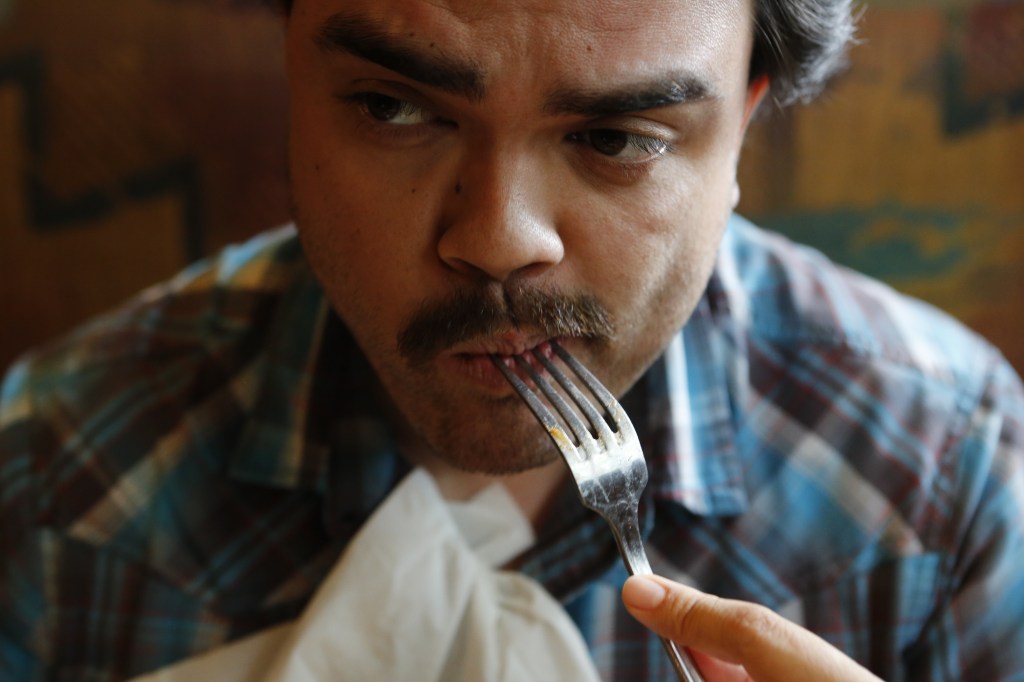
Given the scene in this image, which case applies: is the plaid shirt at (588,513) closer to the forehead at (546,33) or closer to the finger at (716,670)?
the finger at (716,670)

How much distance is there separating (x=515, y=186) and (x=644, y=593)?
27 centimetres

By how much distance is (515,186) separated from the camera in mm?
692

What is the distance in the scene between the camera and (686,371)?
3.27 feet

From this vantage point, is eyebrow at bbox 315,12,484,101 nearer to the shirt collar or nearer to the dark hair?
the dark hair

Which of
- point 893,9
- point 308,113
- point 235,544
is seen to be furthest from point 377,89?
point 893,9

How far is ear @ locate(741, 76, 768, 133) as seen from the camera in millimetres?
841

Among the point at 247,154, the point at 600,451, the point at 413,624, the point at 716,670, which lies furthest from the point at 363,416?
the point at 247,154

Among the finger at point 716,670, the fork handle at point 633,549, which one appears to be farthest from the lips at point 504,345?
the finger at point 716,670

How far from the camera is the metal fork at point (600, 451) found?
0.71 metres

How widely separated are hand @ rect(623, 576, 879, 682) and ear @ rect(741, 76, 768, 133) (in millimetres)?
389

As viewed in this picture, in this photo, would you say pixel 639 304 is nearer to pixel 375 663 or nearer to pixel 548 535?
pixel 548 535

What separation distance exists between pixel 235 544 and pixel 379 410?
0.18 m

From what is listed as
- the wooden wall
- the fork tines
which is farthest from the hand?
the wooden wall

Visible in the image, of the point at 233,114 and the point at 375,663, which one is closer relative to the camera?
the point at 375,663
